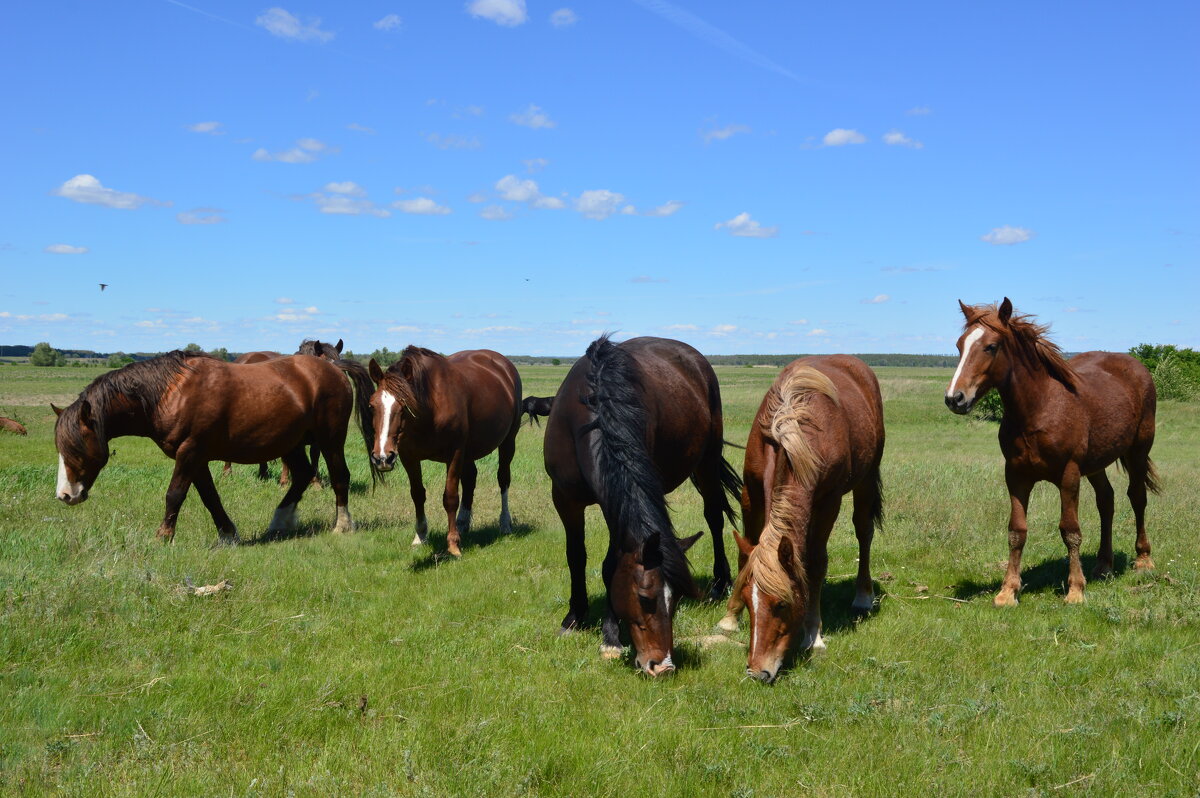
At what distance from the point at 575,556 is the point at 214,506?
510cm

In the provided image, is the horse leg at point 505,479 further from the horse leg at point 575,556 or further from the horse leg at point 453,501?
the horse leg at point 575,556

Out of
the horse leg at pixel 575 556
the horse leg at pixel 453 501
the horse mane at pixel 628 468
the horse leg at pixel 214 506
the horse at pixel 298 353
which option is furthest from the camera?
the horse at pixel 298 353

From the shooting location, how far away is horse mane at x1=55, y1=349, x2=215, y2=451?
26.9ft

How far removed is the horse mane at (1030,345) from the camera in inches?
274

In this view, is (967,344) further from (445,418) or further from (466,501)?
(466,501)

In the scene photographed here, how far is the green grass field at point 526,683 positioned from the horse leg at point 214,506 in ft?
1.24

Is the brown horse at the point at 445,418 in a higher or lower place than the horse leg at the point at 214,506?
higher

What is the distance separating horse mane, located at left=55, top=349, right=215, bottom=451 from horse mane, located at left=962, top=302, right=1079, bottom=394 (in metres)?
8.21

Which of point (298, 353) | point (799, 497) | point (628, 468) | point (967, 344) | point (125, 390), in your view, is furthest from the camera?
point (298, 353)

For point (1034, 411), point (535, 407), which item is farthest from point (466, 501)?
point (1034, 411)

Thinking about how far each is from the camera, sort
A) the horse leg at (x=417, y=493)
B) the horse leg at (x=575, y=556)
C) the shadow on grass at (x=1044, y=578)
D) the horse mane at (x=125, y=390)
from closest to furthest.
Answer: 1. the horse leg at (x=575, y=556)
2. the shadow on grass at (x=1044, y=578)
3. the horse mane at (x=125, y=390)
4. the horse leg at (x=417, y=493)

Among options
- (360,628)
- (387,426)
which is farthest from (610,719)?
(387,426)

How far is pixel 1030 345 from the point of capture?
7.04 meters

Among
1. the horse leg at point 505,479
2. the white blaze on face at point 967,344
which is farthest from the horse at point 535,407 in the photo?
the white blaze on face at point 967,344
